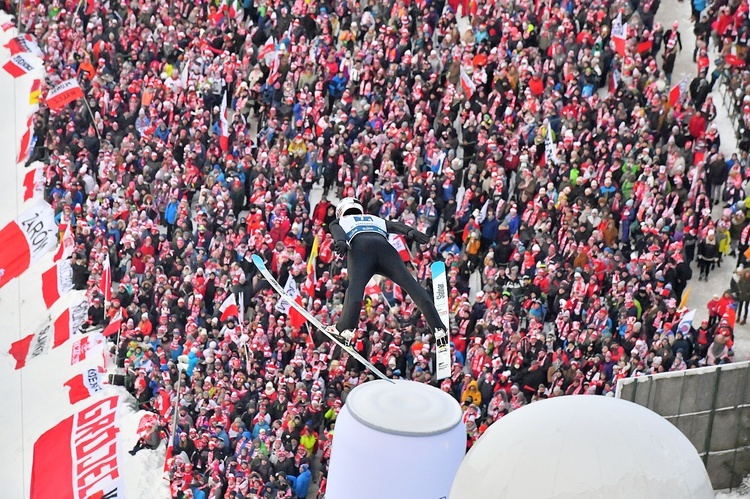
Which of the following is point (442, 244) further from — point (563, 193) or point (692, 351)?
point (692, 351)

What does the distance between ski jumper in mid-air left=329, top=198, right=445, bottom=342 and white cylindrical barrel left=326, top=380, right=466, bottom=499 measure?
9.63 ft

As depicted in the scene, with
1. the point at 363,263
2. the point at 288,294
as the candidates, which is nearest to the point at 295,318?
the point at 288,294

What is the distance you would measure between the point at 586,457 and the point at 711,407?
1091 cm

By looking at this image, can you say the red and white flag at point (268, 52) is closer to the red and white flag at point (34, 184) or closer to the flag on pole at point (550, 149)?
the red and white flag at point (34, 184)

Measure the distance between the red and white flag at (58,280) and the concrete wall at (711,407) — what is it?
52.2 ft

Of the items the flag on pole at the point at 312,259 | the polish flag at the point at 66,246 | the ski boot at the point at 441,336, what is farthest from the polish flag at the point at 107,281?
the ski boot at the point at 441,336

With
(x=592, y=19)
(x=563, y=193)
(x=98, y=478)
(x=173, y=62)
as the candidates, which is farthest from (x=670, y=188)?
(x=173, y=62)

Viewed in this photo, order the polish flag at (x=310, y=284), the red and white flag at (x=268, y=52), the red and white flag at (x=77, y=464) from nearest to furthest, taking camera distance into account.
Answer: the red and white flag at (x=77, y=464)
the polish flag at (x=310, y=284)
the red and white flag at (x=268, y=52)

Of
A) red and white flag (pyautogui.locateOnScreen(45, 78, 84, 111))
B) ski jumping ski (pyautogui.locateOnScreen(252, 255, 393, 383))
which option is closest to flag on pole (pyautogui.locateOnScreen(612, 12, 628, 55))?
red and white flag (pyautogui.locateOnScreen(45, 78, 84, 111))

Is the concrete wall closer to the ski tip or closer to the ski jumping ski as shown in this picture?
the ski jumping ski

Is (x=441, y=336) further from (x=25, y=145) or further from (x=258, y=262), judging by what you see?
(x=25, y=145)

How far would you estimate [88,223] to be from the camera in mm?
29734

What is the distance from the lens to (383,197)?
86.3ft

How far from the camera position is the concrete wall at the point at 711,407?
656 inches
